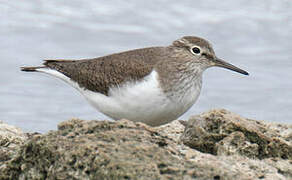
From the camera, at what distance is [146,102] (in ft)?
27.0

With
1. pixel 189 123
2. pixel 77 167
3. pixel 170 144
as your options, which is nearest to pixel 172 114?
pixel 189 123


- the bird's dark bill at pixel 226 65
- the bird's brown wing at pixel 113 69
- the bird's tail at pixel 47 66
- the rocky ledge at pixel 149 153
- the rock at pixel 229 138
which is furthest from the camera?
the bird's tail at pixel 47 66

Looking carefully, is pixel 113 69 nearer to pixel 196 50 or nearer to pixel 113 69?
pixel 113 69

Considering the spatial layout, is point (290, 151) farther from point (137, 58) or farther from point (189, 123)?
point (137, 58)

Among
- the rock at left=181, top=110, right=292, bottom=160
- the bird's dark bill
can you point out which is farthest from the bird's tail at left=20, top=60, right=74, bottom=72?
the rock at left=181, top=110, right=292, bottom=160

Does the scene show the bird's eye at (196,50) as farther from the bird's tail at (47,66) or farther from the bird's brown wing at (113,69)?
the bird's tail at (47,66)

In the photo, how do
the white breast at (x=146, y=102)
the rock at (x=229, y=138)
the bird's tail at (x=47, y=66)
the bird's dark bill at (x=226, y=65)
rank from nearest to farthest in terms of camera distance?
the rock at (x=229, y=138) → the white breast at (x=146, y=102) → the bird's dark bill at (x=226, y=65) → the bird's tail at (x=47, y=66)

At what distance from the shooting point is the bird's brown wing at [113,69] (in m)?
8.70

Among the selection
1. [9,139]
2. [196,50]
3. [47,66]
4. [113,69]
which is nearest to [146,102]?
[113,69]

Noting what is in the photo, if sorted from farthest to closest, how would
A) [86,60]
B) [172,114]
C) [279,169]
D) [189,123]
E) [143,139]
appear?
[86,60] < [172,114] < [189,123] < [279,169] < [143,139]

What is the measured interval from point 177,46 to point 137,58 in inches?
39.2

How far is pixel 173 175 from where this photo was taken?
500 centimetres

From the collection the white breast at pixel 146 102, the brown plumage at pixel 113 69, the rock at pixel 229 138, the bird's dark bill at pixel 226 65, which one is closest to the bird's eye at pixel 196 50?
the bird's dark bill at pixel 226 65

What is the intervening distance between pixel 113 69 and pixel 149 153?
158 inches
